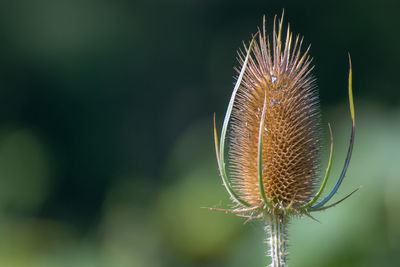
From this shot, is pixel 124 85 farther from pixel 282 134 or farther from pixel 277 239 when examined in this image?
pixel 277 239

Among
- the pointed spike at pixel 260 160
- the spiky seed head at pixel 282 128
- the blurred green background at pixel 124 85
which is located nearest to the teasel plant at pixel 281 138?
the spiky seed head at pixel 282 128

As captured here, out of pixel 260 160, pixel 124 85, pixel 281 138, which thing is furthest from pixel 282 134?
pixel 124 85

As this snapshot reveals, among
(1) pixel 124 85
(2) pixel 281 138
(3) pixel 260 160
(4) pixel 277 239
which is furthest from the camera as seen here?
(1) pixel 124 85

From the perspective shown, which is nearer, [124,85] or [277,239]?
Result: [277,239]

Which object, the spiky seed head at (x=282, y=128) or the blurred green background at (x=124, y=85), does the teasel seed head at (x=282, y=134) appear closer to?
the spiky seed head at (x=282, y=128)

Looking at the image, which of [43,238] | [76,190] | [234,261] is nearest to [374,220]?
[234,261]
